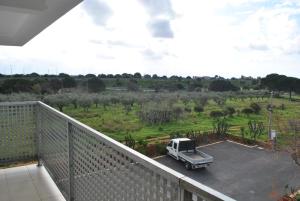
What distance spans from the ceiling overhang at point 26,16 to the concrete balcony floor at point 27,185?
70.6 inches

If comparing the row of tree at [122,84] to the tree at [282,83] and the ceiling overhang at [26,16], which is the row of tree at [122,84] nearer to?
the tree at [282,83]

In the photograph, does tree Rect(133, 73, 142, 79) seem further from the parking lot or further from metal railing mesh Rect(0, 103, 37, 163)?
metal railing mesh Rect(0, 103, 37, 163)

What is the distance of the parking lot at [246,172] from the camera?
7090 mm

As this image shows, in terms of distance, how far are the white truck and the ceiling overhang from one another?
6407 millimetres

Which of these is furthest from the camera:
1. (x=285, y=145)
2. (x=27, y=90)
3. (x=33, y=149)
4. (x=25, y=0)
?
(x=27, y=90)

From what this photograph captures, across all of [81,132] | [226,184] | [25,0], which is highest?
[25,0]

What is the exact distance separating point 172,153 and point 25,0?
26.6 feet

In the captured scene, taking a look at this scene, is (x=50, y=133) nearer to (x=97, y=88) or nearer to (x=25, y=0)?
(x=25, y=0)

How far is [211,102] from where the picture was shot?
2161 centimetres

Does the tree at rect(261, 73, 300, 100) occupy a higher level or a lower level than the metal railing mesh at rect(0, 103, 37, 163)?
higher

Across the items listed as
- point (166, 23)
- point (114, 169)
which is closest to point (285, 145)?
point (166, 23)

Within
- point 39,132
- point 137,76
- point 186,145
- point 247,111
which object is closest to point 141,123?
point 186,145

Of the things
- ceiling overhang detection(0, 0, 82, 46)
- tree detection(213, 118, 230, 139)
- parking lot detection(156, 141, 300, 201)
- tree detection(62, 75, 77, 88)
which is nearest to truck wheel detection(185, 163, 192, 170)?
parking lot detection(156, 141, 300, 201)

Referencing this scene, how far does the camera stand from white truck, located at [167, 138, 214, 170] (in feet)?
27.5
